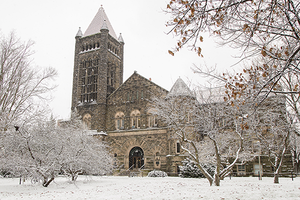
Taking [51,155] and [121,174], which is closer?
[51,155]

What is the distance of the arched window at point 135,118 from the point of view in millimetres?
31772

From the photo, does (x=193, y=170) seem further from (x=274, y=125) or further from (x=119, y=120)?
(x=119, y=120)

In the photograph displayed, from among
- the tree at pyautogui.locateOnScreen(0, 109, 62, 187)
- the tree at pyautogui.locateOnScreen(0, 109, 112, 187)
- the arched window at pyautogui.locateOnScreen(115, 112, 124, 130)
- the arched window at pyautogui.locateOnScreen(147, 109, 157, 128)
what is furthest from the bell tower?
the tree at pyautogui.locateOnScreen(0, 109, 62, 187)

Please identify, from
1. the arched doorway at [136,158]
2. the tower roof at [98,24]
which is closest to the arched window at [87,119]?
the arched doorway at [136,158]

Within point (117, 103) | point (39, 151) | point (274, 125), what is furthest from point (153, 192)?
point (117, 103)

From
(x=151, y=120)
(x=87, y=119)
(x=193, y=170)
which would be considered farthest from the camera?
(x=87, y=119)

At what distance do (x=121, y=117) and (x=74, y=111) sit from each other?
736cm

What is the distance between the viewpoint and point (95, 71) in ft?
120

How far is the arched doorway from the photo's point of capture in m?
30.5

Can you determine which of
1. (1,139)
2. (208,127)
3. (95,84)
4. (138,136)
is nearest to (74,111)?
(95,84)

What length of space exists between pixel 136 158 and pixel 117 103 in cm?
762

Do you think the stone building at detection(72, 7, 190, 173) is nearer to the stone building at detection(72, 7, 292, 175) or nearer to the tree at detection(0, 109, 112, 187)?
the stone building at detection(72, 7, 292, 175)

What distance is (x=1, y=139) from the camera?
14.4 metres

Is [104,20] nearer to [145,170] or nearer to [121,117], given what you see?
[121,117]
